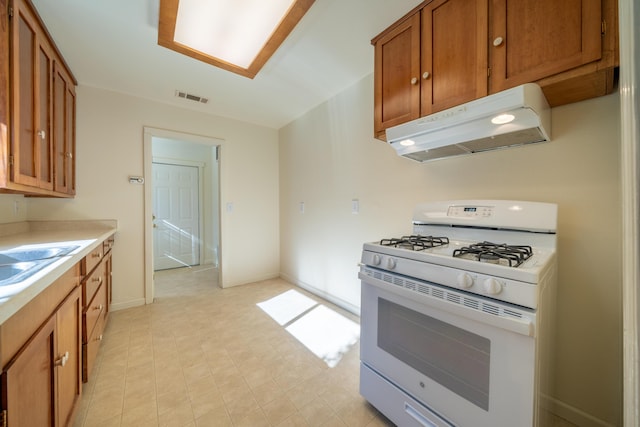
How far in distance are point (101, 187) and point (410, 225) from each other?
3151 mm

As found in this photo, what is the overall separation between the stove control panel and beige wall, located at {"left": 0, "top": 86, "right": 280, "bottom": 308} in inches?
108

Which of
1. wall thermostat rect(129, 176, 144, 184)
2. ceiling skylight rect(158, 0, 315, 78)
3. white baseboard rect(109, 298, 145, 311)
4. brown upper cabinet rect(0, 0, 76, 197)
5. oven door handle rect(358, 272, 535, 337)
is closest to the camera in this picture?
oven door handle rect(358, 272, 535, 337)

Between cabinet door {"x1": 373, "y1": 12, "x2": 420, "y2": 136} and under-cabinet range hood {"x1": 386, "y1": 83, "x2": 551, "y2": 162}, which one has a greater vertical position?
cabinet door {"x1": 373, "y1": 12, "x2": 420, "y2": 136}

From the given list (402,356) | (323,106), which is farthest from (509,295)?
(323,106)

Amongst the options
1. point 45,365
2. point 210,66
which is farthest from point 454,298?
point 210,66

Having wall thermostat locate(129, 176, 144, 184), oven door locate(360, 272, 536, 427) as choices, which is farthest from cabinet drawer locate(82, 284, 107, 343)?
oven door locate(360, 272, 536, 427)

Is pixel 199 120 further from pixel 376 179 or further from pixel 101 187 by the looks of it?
pixel 376 179

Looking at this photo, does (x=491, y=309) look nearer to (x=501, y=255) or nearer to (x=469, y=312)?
(x=469, y=312)

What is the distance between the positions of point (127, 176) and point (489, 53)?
338 centimetres

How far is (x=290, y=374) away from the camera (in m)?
1.63

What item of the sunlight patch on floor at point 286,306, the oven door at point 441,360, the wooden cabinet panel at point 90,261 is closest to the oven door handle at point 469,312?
the oven door at point 441,360

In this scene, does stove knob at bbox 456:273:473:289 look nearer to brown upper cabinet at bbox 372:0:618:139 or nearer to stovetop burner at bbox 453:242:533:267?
stovetop burner at bbox 453:242:533:267

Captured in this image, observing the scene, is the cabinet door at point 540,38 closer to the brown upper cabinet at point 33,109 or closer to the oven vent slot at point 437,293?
the oven vent slot at point 437,293

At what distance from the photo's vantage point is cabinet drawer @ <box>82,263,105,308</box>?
139 cm
